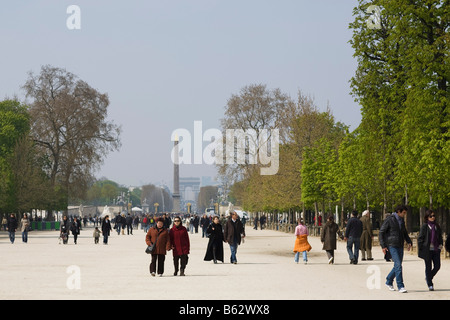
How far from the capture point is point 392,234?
16.2 m

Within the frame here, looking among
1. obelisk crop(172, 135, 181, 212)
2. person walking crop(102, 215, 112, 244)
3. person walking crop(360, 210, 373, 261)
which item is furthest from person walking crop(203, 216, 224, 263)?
obelisk crop(172, 135, 181, 212)

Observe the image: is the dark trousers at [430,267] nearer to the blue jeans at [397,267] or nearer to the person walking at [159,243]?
the blue jeans at [397,267]

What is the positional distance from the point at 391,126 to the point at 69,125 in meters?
35.8

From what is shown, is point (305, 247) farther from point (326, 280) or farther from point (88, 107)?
point (88, 107)

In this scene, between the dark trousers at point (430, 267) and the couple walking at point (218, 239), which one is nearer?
the dark trousers at point (430, 267)

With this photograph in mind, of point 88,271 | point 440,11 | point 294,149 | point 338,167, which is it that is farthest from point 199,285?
point 294,149

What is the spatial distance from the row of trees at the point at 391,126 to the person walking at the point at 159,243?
12.9 m

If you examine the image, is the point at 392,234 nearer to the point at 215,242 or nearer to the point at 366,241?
the point at 215,242

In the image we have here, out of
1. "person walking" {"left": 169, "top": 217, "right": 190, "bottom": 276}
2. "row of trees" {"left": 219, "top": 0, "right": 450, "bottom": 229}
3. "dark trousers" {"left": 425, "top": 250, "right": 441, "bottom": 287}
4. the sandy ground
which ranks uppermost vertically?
"row of trees" {"left": 219, "top": 0, "right": 450, "bottom": 229}

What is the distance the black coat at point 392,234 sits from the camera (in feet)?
52.7

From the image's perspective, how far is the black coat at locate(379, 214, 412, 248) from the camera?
52.7ft

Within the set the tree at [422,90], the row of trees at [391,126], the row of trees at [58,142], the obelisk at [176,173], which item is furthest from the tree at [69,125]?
the obelisk at [176,173]

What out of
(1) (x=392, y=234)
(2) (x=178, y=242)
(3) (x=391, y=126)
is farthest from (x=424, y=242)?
(3) (x=391, y=126)

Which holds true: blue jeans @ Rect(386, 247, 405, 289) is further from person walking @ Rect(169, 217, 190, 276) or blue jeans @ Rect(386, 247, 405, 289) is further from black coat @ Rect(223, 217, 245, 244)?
black coat @ Rect(223, 217, 245, 244)
